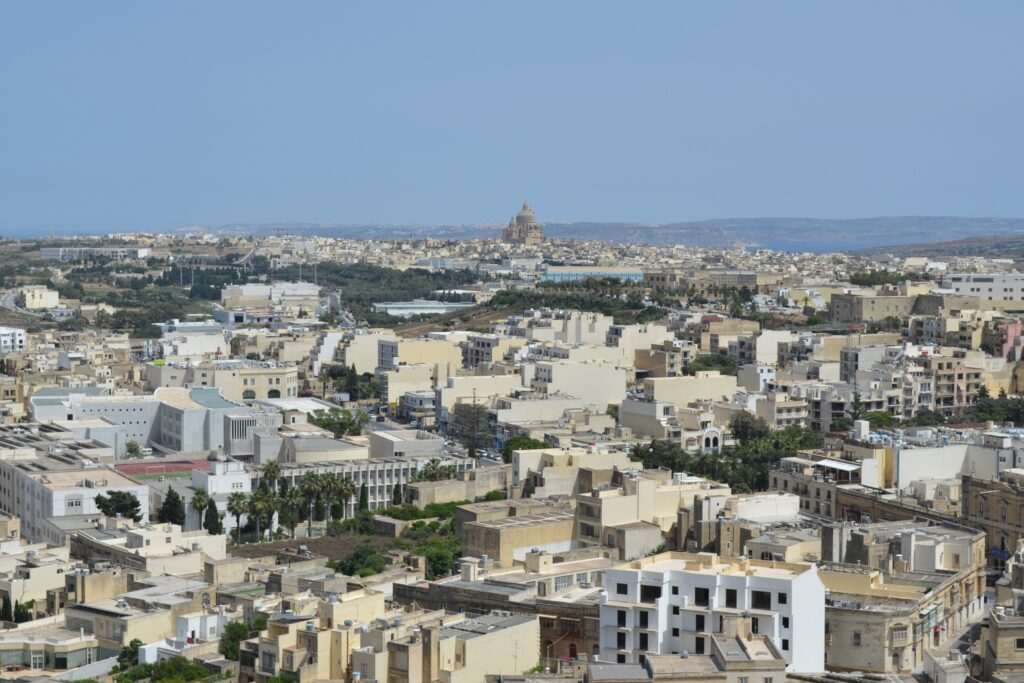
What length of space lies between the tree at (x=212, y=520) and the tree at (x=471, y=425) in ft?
35.9

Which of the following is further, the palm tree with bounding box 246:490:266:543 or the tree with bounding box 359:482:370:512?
the tree with bounding box 359:482:370:512

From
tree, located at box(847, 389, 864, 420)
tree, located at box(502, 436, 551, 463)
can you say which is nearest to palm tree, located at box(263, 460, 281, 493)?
tree, located at box(502, 436, 551, 463)

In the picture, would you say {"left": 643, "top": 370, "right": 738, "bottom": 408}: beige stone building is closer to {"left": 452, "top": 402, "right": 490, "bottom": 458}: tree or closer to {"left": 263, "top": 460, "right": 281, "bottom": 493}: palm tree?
{"left": 452, "top": 402, "right": 490, "bottom": 458}: tree

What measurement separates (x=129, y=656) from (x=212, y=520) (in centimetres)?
1059

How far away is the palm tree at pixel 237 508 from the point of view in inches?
1294

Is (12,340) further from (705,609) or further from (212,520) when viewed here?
(705,609)

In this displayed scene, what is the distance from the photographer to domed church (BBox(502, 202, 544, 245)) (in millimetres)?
151050

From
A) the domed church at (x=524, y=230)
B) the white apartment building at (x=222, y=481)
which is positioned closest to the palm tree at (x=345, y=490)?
the white apartment building at (x=222, y=481)

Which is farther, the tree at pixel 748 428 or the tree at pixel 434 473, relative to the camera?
the tree at pixel 748 428

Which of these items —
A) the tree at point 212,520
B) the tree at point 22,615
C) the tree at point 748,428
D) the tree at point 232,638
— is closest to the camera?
the tree at point 232,638

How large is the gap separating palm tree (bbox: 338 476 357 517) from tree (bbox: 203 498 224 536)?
263 centimetres

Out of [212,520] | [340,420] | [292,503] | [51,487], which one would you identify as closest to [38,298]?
[340,420]

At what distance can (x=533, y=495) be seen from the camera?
32781 mm

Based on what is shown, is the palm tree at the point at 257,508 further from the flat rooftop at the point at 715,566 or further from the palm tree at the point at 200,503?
the flat rooftop at the point at 715,566
